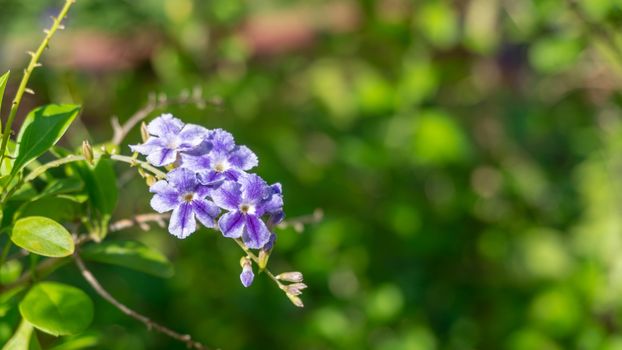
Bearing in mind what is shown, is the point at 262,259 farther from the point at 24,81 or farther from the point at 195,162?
the point at 24,81

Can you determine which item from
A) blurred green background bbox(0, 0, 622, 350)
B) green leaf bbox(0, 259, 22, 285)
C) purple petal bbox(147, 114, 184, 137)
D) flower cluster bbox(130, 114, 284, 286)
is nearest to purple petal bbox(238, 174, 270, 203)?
flower cluster bbox(130, 114, 284, 286)

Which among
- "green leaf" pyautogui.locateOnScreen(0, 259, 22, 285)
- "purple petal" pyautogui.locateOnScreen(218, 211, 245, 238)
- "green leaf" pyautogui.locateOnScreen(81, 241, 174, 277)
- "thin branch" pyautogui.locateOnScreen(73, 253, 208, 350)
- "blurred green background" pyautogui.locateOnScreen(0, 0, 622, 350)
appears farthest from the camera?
"blurred green background" pyautogui.locateOnScreen(0, 0, 622, 350)

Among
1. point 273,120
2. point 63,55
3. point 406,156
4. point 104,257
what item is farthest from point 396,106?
point 104,257

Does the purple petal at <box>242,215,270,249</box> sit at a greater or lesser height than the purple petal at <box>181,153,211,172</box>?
lesser

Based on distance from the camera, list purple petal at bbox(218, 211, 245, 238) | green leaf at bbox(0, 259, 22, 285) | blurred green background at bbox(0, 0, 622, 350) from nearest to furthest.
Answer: purple petal at bbox(218, 211, 245, 238) → green leaf at bbox(0, 259, 22, 285) → blurred green background at bbox(0, 0, 622, 350)

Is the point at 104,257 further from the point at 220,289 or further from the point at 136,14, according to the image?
the point at 136,14

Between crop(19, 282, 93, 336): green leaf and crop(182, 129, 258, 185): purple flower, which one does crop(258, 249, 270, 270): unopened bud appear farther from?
crop(19, 282, 93, 336): green leaf

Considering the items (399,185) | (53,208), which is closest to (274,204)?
(53,208)
